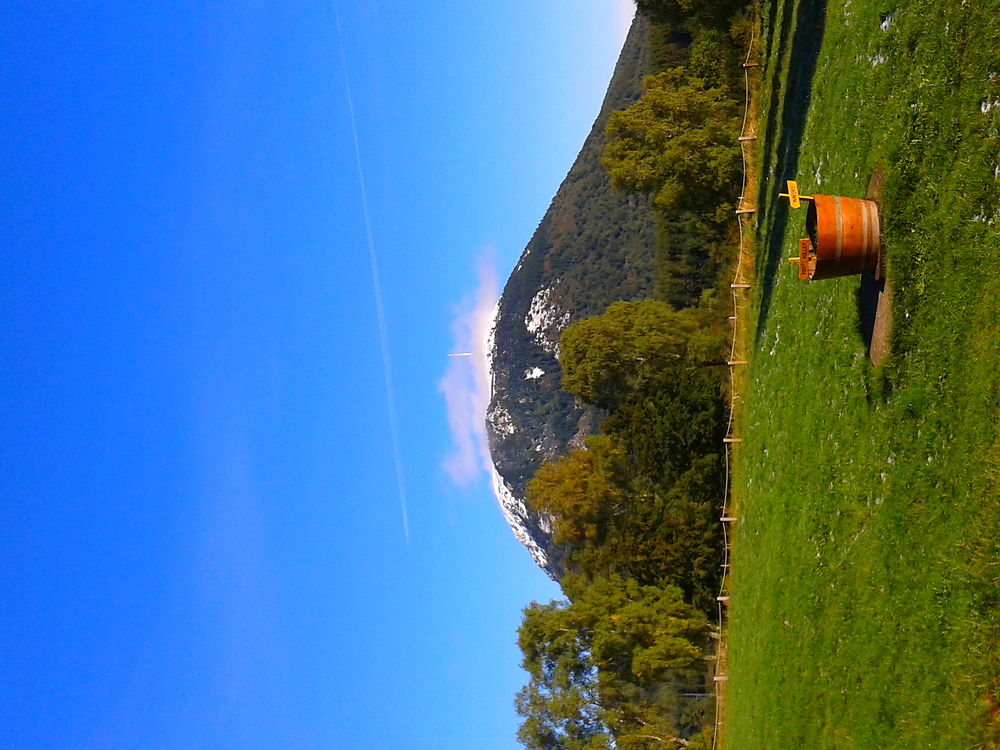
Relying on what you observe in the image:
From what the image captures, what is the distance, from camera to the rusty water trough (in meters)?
13.5

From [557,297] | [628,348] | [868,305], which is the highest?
[557,297]

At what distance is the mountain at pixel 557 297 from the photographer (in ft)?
209

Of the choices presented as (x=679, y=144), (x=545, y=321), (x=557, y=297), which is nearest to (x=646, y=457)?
(x=679, y=144)

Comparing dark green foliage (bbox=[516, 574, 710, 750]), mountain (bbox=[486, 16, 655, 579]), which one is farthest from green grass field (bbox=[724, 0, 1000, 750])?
mountain (bbox=[486, 16, 655, 579])

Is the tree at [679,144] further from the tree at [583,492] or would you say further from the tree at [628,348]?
the tree at [583,492]

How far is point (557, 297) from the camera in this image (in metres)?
72.6

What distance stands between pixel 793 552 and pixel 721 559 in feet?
40.6

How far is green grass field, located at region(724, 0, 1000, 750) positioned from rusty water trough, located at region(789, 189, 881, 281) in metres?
0.28

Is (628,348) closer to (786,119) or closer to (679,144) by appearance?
(679,144)

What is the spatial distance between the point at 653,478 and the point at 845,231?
2421 cm

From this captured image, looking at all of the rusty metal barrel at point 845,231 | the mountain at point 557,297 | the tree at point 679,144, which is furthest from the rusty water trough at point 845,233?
the mountain at point 557,297

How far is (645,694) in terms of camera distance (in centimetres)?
3447

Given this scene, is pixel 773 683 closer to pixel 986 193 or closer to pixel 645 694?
pixel 986 193

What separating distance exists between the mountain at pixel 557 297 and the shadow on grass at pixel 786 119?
28.2m
